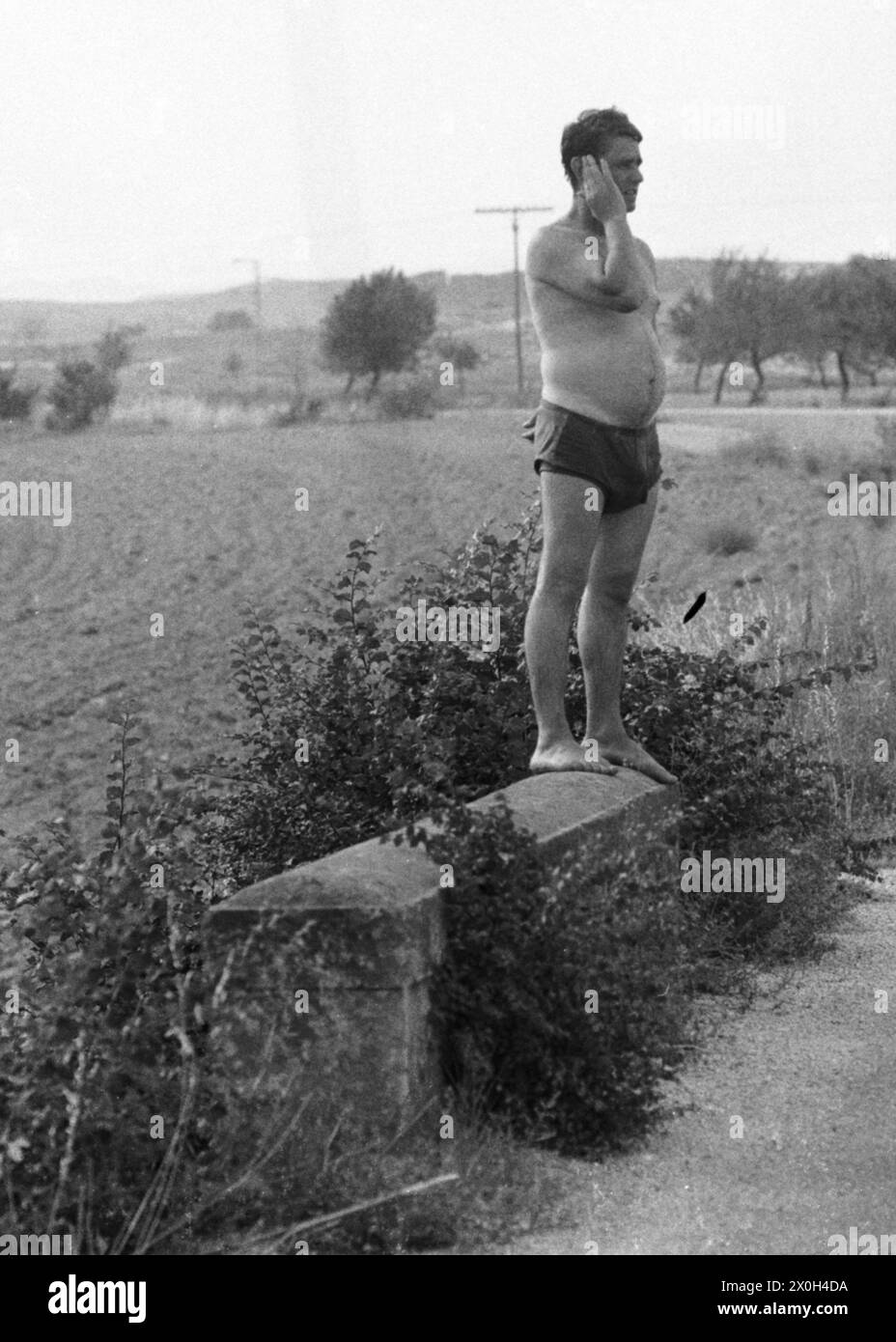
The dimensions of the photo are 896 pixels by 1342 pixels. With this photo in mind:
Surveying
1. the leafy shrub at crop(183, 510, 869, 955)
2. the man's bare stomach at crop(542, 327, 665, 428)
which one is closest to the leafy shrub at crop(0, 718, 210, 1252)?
the leafy shrub at crop(183, 510, 869, 955)

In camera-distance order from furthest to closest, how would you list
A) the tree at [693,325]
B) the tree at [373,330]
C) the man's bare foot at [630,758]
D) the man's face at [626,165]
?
the tree at [373,330] < the tree at [693,325] < the man's bare foot at [630,758] < the man's face at [626,165]

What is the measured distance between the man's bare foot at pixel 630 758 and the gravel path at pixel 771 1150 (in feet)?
2.83

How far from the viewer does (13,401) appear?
58.7 metres

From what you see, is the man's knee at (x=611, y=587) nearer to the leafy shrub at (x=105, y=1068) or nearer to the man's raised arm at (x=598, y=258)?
the man's raised arm at (x=598, y=258)

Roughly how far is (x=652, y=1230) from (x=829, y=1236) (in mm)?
400

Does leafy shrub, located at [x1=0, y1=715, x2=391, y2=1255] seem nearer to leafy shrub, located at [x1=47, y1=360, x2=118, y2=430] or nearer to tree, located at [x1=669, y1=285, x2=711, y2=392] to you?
leafy shrub, located at [x1=47, y1=360, x2=118, y2=430]

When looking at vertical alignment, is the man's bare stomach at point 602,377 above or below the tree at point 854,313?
below

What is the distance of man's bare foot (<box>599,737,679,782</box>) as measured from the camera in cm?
732

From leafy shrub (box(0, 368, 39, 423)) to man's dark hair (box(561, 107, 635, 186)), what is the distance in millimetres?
50053

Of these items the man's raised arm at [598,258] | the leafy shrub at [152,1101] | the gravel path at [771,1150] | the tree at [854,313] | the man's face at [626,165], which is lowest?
the gravel path at [771,1150]

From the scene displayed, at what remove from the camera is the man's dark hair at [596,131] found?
22.9ft

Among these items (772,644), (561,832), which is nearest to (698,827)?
(561,832)

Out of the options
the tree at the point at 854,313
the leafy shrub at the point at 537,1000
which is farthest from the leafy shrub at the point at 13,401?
the leafy shrub at the point at 537,1000

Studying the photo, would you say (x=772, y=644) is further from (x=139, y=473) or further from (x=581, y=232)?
(x=139, y=473)
